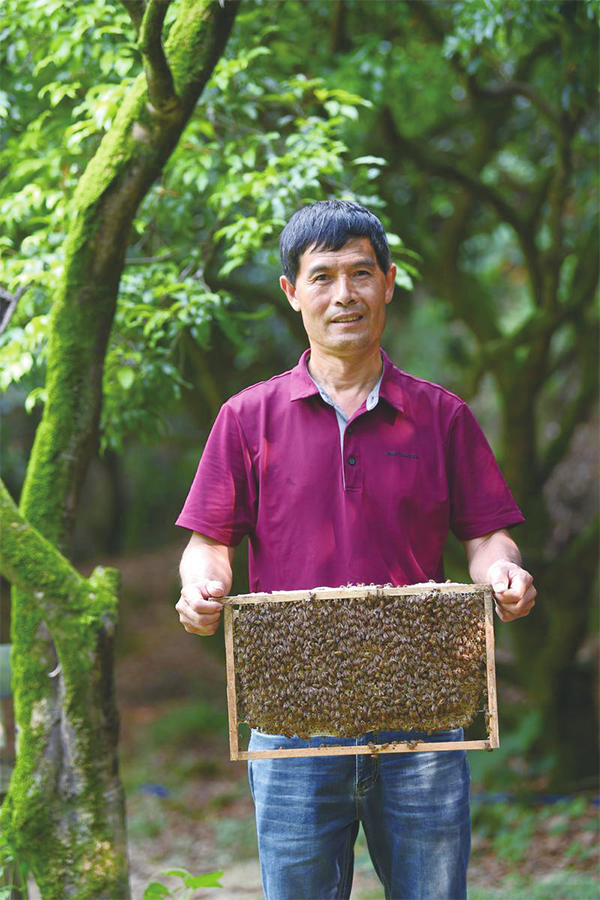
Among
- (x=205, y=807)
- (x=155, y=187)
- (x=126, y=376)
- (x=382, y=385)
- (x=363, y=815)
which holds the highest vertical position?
(x=155, y=187)

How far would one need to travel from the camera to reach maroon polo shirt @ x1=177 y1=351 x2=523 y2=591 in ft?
8.87

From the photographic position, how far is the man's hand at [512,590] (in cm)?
253

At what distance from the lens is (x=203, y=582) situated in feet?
8.50

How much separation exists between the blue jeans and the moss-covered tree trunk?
41.2 inches

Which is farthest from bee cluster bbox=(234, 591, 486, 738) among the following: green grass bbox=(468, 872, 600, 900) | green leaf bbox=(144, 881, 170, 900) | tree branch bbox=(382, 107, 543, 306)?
tree branch bbox=(382, 107, 543, 306)

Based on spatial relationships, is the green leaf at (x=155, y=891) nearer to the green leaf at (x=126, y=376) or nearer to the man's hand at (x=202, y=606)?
the man's hand at (x=202, y=606)

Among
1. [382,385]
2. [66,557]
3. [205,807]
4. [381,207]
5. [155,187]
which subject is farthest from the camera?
[205,807]

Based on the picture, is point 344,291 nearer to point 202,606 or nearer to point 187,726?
point 202,606

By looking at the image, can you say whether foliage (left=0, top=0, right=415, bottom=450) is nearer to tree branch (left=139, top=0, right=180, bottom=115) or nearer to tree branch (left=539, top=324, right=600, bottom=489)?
tree branch (left=139, top=0, right=180, bottom=115)

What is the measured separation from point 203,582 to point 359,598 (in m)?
0.41

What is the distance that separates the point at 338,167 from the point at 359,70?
6.47ft

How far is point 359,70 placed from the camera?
6.11 m

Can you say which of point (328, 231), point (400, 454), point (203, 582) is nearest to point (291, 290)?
point (328, 231)

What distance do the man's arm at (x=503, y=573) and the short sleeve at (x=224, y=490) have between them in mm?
A: 645
